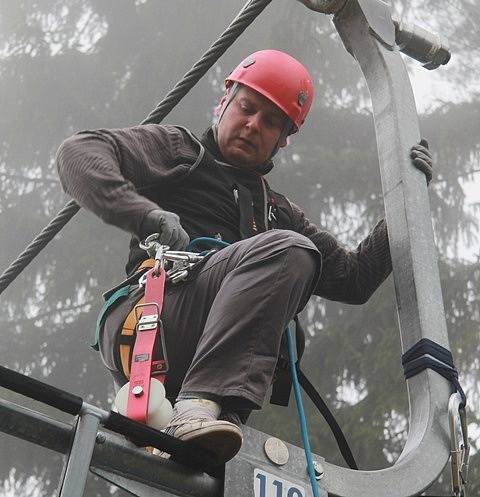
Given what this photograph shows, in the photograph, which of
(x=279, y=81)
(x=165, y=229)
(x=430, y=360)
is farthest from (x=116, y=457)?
(x=279, y=81)

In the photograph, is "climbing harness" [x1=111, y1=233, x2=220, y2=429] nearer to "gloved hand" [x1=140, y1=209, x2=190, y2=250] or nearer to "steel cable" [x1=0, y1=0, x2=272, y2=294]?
"gloved hand" [x1=140, y1=209, x2=190, y2=250]

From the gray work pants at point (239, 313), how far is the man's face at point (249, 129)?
68 centimetres

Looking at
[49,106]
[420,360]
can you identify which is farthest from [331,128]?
[420,360]

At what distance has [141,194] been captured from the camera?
319cm

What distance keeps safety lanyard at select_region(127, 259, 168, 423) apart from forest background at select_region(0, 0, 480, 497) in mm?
6517

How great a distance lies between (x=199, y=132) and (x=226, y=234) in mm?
10101

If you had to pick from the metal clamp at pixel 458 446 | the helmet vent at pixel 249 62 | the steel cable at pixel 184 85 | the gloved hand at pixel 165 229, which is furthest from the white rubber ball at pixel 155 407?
the steel cable at pixel 184 85

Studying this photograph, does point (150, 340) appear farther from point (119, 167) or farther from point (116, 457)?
point (119, 167)

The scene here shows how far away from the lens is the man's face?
337 centimetres

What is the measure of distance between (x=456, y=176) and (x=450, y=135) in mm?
456

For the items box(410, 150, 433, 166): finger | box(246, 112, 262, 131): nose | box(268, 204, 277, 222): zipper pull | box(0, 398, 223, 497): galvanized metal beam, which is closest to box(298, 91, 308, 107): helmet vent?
box(246, 112, 262, 131): nose

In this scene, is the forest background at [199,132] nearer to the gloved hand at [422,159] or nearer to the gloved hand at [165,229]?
the gloved hand at [422,159]

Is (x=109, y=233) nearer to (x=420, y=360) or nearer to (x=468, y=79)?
(x=468, y=79)

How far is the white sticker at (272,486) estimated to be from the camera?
2.25 m
